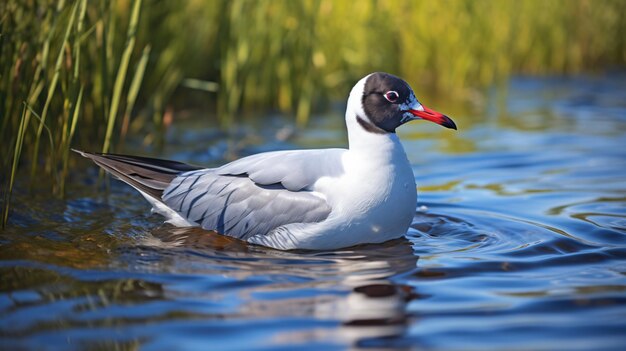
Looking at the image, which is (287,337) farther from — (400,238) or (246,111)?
(246,111)

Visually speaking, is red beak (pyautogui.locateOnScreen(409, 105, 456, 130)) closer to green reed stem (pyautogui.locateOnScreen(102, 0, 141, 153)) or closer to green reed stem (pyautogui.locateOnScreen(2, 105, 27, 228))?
green reed stem (pyautogui.locateOnScreen(102, 0, 141, 153))

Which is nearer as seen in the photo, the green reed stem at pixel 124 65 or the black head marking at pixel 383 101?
the black head marking at pixel 383 101

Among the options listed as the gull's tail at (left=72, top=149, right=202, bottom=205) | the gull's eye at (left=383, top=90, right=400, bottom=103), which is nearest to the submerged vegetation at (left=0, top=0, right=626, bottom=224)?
the gull's tail at (left=72, top=149, right=202, bottom=205)

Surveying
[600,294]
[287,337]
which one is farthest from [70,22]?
[600,294]

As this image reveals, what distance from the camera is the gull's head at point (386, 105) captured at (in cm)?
525

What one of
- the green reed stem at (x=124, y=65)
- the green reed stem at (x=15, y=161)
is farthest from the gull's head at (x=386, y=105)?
the green reed stem at (x=15, y=161)

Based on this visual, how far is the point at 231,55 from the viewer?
8.41 m

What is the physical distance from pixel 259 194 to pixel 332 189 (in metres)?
0.51

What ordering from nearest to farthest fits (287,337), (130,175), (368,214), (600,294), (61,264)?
(287,337) → (600,294) → (61,264) → (368,214) → (130,175)

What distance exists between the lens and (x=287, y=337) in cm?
356

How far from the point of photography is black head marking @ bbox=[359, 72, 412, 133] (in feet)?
17.3

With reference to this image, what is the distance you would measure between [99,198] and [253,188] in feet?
4.96

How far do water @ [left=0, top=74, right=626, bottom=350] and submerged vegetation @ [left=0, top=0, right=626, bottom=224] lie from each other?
611 mm

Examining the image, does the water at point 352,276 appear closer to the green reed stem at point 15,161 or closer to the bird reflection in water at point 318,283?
the bird reflection in water at point 318,283
